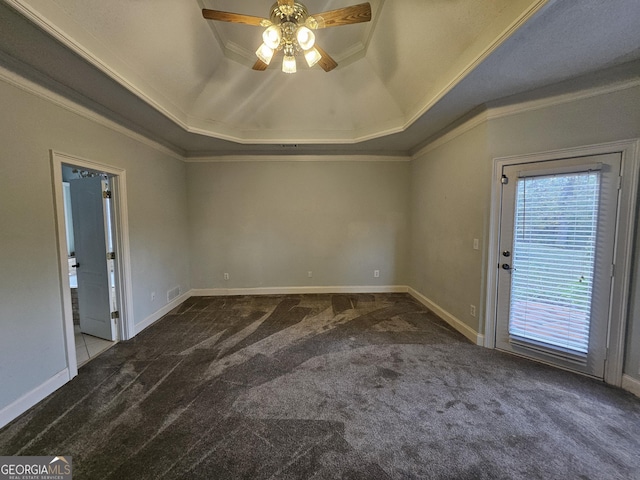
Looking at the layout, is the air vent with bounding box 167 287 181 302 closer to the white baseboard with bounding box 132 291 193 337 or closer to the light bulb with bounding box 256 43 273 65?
the white baseboard with bounding box 132 291 193 337

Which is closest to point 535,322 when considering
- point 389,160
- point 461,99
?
point 461,99

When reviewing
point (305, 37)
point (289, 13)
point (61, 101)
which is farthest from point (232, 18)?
point (61, 101)

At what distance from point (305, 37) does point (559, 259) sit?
3.03 meters

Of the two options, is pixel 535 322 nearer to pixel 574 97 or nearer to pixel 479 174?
pixel 479 174

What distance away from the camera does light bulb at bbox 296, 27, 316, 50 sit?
69.4 inches

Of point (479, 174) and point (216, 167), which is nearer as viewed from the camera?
point (479, 174)

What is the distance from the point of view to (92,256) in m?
2.89

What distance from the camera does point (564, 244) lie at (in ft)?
7.29

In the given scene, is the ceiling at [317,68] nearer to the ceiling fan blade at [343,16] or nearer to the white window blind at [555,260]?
the ceiling fan blade at [343,16]

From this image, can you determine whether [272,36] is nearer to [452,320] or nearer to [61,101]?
[61,101]

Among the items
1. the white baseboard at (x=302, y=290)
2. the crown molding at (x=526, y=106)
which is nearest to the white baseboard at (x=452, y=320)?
the white baseboard at (x=302, y=290)

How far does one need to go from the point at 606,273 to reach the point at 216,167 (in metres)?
5.27

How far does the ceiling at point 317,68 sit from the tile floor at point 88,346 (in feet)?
8.75

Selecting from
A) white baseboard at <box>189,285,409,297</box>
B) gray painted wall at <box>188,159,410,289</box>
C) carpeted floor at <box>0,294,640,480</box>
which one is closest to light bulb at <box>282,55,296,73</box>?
gray painted wall at <box>188,159,410,289</box>
